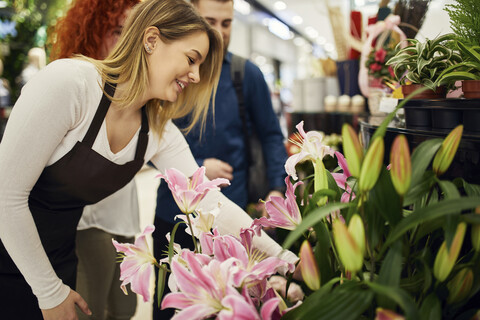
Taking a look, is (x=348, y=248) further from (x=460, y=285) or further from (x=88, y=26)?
(x=88, y=26)

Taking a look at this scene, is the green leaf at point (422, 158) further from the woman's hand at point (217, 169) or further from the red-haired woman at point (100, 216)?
the red-haired woman at point (100, 216)

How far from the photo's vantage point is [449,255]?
0.43 meters

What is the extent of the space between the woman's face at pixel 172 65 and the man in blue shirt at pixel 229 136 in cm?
47

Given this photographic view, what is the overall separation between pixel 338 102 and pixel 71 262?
171 cm

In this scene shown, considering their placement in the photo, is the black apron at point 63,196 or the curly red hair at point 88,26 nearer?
the black apron at point 63,196

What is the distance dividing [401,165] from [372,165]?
3 cm

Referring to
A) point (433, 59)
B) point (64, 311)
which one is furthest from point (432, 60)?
point (64, 311)

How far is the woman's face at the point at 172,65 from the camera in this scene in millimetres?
1021

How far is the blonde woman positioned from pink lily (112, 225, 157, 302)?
31 cm

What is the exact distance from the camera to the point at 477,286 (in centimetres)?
47

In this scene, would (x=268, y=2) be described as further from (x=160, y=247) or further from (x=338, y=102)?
(x=160, y=247)

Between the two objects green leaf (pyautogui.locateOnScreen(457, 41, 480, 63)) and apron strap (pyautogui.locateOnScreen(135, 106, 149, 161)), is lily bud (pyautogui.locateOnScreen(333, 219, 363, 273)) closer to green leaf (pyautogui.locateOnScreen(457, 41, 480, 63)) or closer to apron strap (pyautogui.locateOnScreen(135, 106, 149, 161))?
green leaf (pyautogui.locateOnScreen(457, 41, 480, 63))

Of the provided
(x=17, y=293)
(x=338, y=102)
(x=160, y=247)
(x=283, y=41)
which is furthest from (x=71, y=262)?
(x=283, y=41)

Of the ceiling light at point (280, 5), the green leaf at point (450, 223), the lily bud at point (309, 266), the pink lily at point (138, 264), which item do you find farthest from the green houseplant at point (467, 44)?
the ceiling light at point (280, 5)
